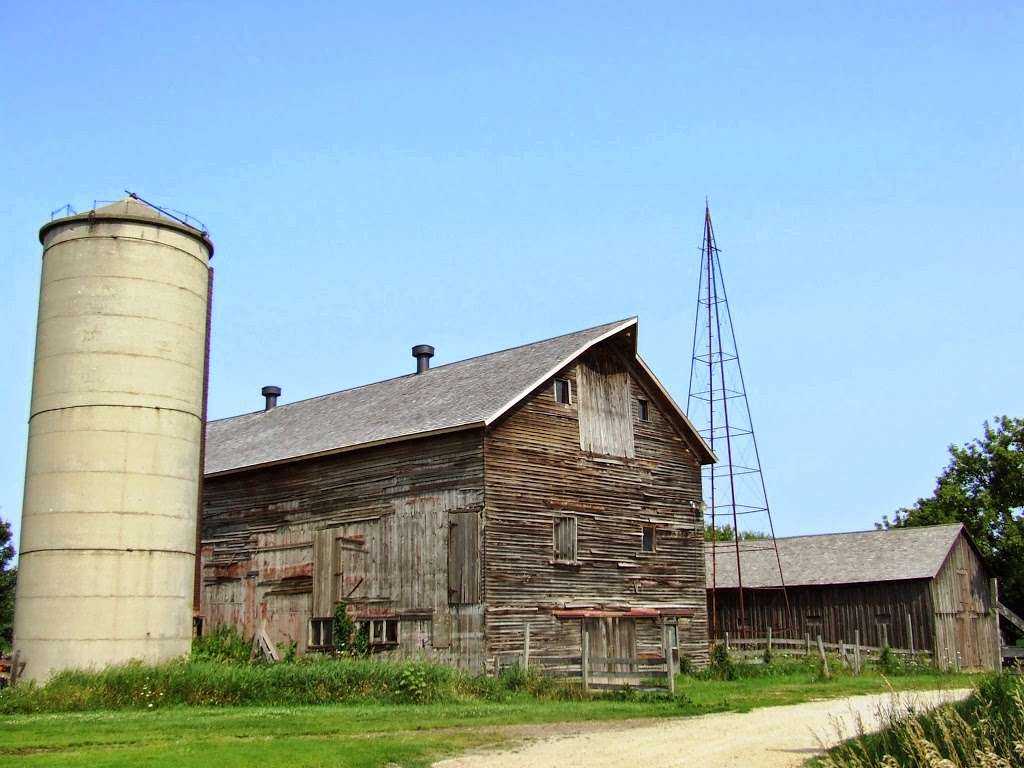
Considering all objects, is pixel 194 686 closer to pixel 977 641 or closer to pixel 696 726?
pixel 696 726

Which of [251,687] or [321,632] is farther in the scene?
[321,632]

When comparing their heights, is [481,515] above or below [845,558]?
above

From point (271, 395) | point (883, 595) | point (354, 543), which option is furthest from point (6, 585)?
point (883, 595)

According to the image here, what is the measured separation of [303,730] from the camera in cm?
1803

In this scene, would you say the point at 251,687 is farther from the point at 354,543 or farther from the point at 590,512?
the point at 590,512

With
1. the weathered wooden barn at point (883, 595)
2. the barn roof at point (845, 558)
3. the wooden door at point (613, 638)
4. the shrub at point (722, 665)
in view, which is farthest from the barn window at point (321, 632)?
the barn roof at point (845, 558)

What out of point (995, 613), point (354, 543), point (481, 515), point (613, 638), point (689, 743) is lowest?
point (689, 743)

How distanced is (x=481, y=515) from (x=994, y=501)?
3652 centimetres

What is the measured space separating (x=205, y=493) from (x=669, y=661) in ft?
57.9

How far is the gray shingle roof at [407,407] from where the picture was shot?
29.5 metres

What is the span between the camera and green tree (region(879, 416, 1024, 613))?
52.6 m

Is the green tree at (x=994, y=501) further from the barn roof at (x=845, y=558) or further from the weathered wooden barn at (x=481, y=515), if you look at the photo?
the weathered wooden barn at (x=481, y=515)

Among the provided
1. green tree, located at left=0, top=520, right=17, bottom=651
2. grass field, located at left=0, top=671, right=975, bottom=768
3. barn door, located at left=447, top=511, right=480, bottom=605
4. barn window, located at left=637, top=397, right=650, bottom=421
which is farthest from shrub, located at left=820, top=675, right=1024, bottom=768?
green tree, located at left=0, top=520, right=17, bottom=651

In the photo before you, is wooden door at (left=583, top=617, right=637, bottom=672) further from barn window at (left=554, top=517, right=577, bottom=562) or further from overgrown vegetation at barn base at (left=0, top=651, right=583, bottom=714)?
overgrown vegetation at barn base at (left=0, top=651, right=583, bottom=714)
